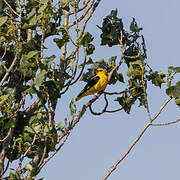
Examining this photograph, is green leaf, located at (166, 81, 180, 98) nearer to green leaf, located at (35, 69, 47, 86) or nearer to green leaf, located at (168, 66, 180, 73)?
green leaf, located at (168, 66, 180, 73)

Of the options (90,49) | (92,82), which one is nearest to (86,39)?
(90,49)

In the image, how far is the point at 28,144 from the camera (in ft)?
19.1

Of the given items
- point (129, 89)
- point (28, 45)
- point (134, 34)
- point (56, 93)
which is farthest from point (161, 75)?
point (28, 45)

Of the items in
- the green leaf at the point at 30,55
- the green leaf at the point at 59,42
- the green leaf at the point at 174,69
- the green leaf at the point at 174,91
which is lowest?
the green leaf at the point at 174,91

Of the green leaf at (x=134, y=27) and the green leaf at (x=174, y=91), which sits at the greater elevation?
the green leaf at (x=134, y=27)

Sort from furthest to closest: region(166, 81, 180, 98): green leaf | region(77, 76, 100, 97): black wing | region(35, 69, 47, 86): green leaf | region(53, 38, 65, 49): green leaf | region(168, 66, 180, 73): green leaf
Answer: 1. region(77, 76, 100, 97): black wing
2. region(53, 38, 65, 49): green leaf
3. region(168, 66, 180, 73): green leaf
4. region(35, 69, 47, 86): green leaf
5. region(166, 81, 180, 98): green leaf

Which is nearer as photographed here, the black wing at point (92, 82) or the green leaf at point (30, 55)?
the green leaf at point (30, 55)

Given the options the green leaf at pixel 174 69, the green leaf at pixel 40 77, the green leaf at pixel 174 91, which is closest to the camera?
the green leaf at pixel 174 91

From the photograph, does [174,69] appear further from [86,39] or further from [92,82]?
[92,82]

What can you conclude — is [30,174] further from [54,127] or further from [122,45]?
[122,45]

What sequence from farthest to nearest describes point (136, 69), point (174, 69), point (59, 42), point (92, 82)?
point (92, 82) → point (136, 69) → point (59, 42) → point (174, 69)

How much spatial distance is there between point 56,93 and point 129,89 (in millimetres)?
1425

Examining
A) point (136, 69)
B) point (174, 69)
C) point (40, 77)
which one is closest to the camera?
point (40, 77)

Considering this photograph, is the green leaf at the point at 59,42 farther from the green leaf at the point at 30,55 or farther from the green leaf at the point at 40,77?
the green leaf at the point at 40,77
